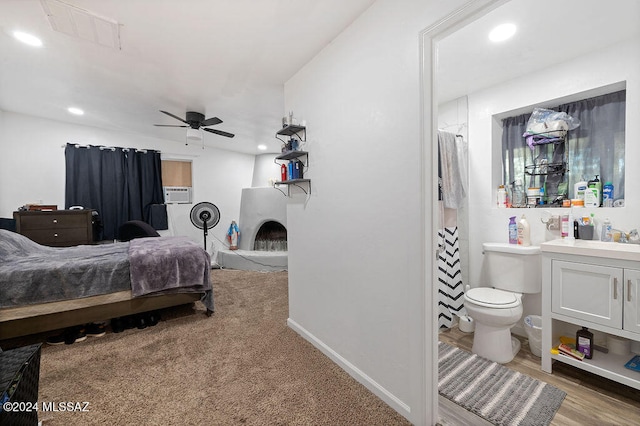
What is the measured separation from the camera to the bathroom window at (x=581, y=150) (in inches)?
74.4

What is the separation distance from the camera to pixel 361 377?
5.51ft

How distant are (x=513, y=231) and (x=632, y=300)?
0.86 metres

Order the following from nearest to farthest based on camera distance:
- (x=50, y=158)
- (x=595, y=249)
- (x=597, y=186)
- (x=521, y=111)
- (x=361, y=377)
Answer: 1. (x=595, y=249)
2. (x=361, y=377)
3. (x=597, y=186)
4. (x=521, y=111)
5. (x=50, y=158)

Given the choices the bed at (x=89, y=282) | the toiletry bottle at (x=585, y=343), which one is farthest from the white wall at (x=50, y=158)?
the toiletry bottle at (x=585, y=343)

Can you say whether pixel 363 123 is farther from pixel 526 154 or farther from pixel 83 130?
pixel 83 130

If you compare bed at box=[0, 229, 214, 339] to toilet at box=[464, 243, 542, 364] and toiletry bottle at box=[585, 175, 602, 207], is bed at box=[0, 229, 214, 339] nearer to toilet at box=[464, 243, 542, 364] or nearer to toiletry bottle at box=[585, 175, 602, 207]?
toilet at box=[464, 243, 542, 364]

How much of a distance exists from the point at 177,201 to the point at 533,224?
5.02 meters

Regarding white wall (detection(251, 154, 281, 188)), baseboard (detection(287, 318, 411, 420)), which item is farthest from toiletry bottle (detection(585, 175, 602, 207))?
white wall (detection(251, 154, 281, 188))

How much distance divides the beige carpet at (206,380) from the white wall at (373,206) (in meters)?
0.18

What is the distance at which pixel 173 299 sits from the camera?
8.66 feet

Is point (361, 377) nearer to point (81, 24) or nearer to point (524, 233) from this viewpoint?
point (524, 233)

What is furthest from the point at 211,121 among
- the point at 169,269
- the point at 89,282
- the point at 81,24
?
the point at 89,282

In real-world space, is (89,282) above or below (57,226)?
below

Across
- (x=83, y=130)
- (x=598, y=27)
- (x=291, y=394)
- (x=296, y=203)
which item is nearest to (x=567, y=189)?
(x=598, y=27)
